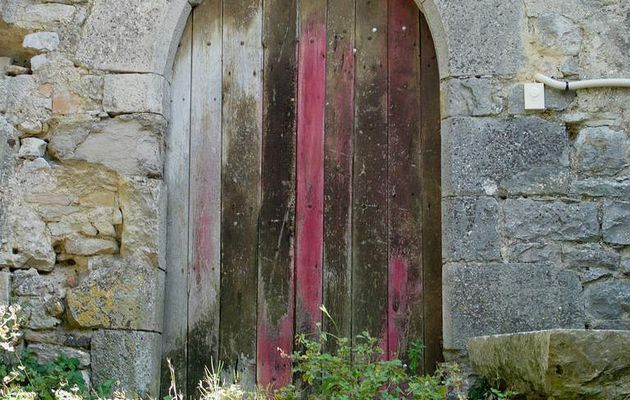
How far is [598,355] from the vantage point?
9.39 ft

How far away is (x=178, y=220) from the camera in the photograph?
4.55 m

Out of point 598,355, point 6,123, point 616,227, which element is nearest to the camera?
point 598,355

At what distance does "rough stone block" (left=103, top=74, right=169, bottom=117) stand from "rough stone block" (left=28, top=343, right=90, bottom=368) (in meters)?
1.09

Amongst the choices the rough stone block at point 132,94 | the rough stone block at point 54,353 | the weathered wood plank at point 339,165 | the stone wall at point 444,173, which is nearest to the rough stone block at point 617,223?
the stone wall at point 444,173

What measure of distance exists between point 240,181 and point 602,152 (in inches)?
65.4

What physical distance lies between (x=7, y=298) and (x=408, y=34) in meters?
2.22

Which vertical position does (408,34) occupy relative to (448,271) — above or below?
above

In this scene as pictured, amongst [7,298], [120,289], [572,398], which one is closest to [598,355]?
[572,398]

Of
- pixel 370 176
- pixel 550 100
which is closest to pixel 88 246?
pixel 370 176

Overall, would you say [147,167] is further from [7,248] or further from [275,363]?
[275,363]

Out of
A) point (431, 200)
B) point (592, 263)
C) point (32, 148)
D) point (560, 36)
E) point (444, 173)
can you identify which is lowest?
point (592, 263)

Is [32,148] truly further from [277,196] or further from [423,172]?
[423,172]

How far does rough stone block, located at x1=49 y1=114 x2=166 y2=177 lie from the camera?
4.38 m

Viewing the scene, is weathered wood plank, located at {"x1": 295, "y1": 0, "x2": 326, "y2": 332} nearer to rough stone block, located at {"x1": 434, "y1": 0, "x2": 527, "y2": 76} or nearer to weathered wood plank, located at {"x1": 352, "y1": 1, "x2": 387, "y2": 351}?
weathered wood plank, located at {"x1": 352, "y1": 1, "x2": 387, "y2": 351}
